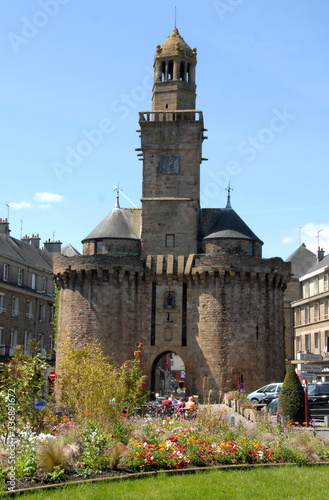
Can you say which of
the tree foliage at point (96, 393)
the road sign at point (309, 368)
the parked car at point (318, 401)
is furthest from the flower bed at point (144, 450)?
the parked car at point (318, 401)

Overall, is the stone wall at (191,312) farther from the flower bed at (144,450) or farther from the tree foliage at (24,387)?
the tree foliage at (24,387)

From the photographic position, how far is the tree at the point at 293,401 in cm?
2461

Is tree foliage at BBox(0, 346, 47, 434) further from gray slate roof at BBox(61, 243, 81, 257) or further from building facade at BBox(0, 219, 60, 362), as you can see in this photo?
gray slate roof at BBox(61, 243, 81, 257)

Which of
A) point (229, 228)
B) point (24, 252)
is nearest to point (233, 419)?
point (229, 228)

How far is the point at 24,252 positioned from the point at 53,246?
25.5 ft

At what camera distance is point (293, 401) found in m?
24.8

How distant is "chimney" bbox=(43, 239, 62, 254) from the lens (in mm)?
59406

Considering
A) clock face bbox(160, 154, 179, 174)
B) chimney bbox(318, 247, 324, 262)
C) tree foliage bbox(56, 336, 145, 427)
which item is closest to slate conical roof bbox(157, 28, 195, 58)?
clock face bbox(160, 154, 179, 174)

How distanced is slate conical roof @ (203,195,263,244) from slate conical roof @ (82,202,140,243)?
5.17 m

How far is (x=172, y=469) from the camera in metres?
14.7

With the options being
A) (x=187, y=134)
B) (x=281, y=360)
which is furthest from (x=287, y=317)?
(x=187, y=134)

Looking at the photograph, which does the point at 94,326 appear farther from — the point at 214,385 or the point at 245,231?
the point at 245,231

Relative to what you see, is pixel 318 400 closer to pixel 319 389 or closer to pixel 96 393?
pixel 319 389

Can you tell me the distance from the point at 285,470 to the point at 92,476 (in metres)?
4.09
